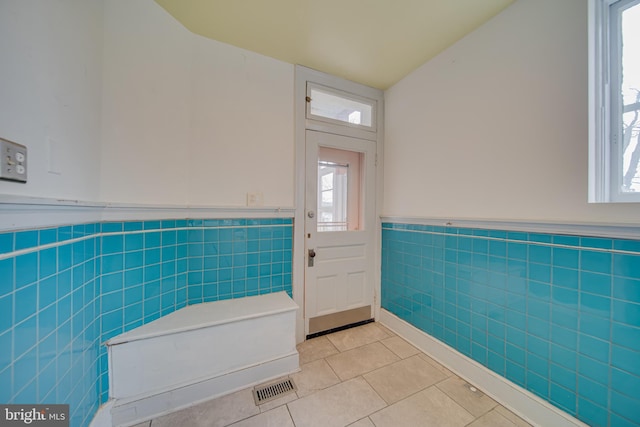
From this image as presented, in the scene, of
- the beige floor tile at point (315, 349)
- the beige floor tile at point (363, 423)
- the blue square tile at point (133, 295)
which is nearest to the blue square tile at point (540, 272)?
the beige floor tile at point (363, 423)

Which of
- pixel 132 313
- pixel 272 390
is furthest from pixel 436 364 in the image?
pixel 132 313

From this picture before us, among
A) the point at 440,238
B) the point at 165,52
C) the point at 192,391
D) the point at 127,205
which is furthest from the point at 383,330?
the point at 165,52

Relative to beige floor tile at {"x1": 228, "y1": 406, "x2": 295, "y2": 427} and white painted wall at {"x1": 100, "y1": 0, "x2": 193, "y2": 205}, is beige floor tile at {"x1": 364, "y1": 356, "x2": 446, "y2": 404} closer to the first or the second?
beige floor tile at {"x1": 228, "y1": 406, "x2": 295, "y2": 427}

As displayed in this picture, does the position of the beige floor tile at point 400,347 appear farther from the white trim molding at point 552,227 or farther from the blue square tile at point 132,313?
the blue square tile at point 132,313

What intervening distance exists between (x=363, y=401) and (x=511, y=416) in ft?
3.04

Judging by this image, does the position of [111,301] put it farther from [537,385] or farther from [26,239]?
[537,385]

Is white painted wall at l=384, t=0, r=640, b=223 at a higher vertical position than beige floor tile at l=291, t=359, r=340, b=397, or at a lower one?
higher

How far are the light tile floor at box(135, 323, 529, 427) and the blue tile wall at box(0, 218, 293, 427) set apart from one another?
1.97 feet

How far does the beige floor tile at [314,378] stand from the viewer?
62.1 inches

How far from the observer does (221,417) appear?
1.35 metres

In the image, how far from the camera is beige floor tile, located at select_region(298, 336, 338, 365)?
6.30ft

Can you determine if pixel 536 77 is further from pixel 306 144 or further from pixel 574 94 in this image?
pixel 306 144

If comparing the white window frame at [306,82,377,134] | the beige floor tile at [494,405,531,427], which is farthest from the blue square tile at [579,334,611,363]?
the white window frame at [306,82,377,134]

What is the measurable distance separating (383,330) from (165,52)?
3158mm
